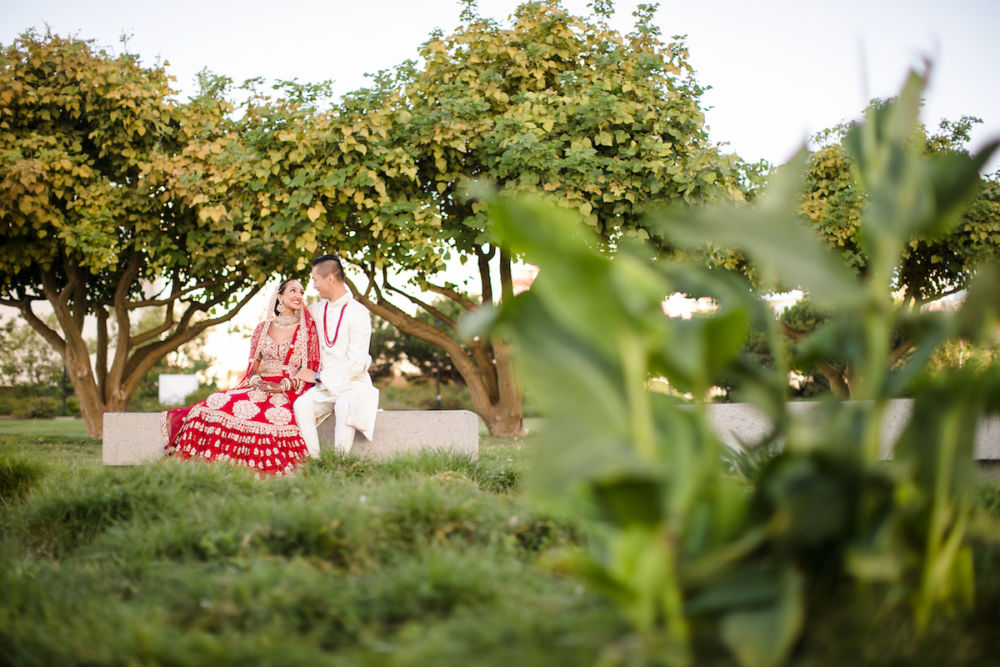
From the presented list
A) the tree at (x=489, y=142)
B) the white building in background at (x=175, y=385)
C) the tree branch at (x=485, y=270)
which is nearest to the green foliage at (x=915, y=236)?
the tree at (x=489, y=142)

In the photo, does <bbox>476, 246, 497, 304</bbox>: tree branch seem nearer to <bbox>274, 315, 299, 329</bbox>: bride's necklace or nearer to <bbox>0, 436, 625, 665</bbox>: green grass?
<bbox>274, 315, 299, 329</bbox>: bride's necklace

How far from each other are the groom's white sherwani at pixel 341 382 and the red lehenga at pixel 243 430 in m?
0.13

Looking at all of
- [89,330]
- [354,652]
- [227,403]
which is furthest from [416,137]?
Result: [89,330]

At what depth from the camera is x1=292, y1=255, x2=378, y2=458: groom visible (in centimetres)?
620

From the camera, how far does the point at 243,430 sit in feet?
19.3

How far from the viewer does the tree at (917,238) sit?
1398 cm

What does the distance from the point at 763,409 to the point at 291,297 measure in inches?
211

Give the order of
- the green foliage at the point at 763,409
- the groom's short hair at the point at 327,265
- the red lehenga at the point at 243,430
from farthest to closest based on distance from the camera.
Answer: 1. the groom's short hair at the point at 327,265
2. the red lehenga at the point at 243,430
3. the green foliage at the point at 763,409

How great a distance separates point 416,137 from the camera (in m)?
10.2

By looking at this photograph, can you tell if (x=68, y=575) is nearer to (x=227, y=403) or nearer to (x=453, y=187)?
(x=227, y=403)

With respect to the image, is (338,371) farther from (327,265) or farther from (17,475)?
(17,475)

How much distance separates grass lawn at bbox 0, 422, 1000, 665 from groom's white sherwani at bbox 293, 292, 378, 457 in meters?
1.97

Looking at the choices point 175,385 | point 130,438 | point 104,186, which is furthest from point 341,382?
point 175,385

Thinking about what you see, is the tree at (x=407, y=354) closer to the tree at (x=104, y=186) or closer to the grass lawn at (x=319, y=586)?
the tree at (x=104, y=186)
